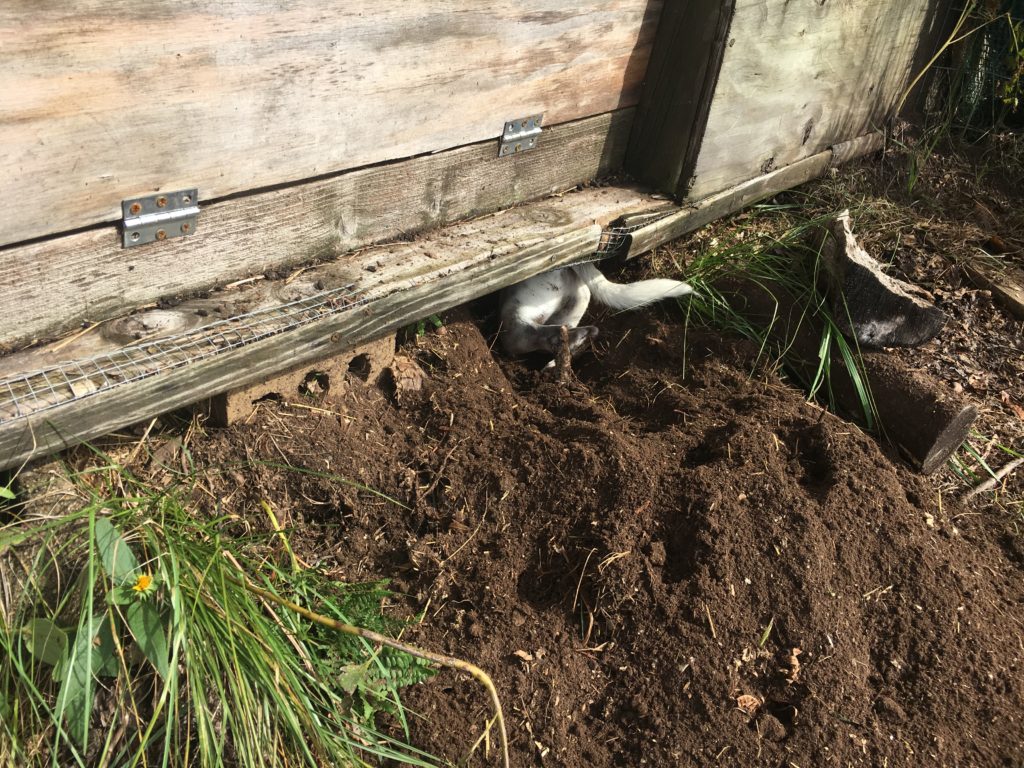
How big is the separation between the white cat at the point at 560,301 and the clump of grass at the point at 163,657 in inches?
57.3

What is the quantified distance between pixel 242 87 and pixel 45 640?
125 cm

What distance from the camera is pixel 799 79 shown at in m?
3.48

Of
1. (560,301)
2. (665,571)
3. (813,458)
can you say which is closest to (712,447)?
(813,458)

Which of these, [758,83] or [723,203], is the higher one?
[758,83]

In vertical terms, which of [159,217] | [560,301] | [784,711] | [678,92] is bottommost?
[784,711]

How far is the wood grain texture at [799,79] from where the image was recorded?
316 cm

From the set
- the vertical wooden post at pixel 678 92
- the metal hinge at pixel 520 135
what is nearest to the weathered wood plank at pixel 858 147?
the vertical wooden post at pixel 678 92

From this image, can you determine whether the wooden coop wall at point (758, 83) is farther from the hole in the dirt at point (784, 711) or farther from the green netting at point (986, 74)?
the hole in the dirt at point (784, 711)

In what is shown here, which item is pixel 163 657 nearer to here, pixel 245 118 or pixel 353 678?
pixel 353 678

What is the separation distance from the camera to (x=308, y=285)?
242 cm

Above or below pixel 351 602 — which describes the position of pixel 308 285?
above

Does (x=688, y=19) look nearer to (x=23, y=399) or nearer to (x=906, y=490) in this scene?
(x=906, y=490)

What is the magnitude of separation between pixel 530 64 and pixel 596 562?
148 cm

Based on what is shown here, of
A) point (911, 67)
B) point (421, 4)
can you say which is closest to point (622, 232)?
point (421, 4)
